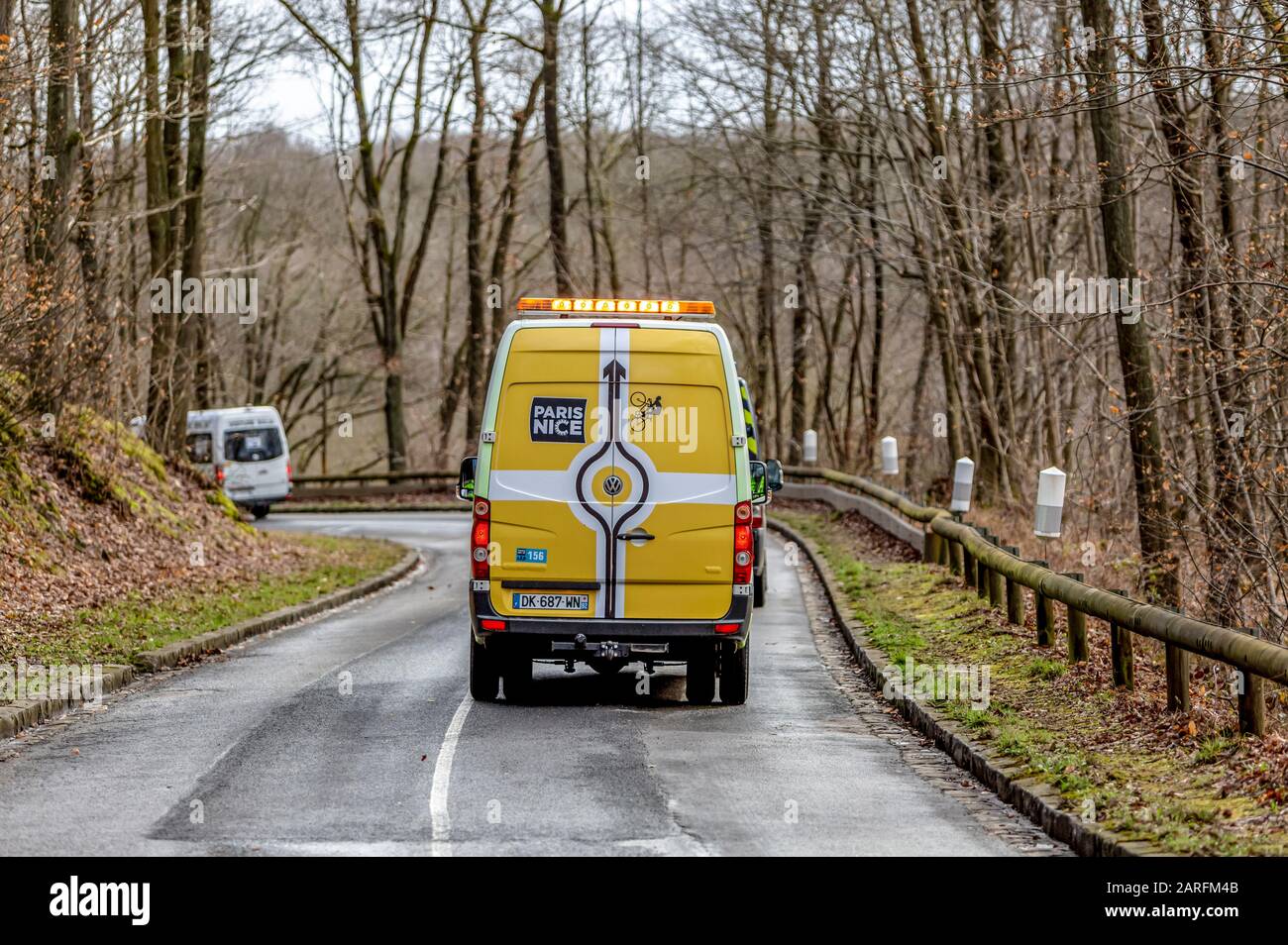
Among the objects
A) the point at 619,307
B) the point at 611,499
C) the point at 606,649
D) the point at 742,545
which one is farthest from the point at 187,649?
the point at 742,545

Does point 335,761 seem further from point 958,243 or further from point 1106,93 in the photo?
point 958,243

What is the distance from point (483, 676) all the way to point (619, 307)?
9.80 feet

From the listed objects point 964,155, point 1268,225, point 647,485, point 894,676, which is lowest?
point 894,676

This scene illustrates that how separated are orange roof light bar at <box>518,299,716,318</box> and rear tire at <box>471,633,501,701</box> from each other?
2.55 metres

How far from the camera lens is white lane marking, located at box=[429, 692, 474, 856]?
7445 mm

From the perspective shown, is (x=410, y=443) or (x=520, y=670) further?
(x=410, y=443)

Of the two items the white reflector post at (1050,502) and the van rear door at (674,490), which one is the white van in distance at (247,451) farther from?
the van rear door at (674,490)

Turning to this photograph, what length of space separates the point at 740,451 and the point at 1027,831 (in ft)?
13.4

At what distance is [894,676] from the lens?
42.5 feet

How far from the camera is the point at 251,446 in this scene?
125 ft

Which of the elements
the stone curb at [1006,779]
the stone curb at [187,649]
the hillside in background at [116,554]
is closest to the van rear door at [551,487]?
the stone curb at [1006,779]

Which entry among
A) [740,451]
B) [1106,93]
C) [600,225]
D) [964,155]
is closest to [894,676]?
[740,451]

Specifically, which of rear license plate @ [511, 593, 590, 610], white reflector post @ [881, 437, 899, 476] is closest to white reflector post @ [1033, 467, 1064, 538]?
rear license plate @ [511, 593, 590, 610]

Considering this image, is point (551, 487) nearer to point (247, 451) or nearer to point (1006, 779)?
point (1006, 779)
